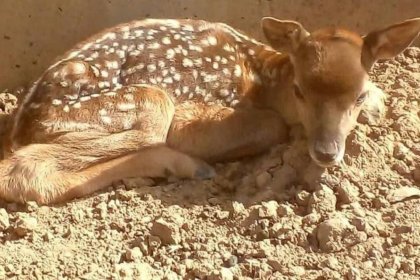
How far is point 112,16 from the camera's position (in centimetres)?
737

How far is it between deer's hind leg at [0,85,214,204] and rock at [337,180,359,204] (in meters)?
0.83

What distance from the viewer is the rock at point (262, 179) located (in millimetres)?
6191

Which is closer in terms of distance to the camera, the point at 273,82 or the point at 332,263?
the point at 332,263

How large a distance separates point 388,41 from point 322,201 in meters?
1.07

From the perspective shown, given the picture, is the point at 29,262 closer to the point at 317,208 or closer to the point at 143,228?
→ the point at 143,228

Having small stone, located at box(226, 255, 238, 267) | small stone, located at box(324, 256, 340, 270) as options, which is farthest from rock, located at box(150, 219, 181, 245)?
small stone, located at box(324, 256, 340, 270)

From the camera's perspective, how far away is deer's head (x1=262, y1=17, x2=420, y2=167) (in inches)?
241

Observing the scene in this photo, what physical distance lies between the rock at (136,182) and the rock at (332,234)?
1137mm

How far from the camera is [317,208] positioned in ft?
19.4

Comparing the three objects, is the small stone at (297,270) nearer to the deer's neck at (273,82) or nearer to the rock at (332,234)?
the rock at (332,234)

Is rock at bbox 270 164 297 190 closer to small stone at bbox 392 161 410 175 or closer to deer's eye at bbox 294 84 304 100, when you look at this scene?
deer's eye at bbox 294 84 304 100

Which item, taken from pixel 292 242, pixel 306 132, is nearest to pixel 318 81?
pixel 306 132

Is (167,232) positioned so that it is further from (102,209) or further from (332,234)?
(332,234)

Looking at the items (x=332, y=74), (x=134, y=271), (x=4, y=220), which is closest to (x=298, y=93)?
(x=332, y=74)
